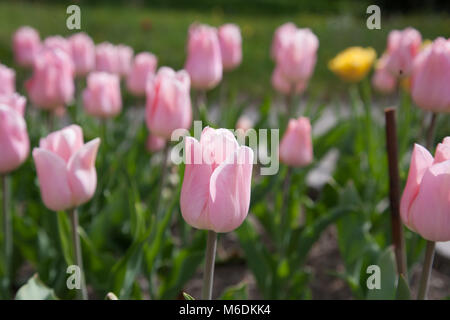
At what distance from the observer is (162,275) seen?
175cm

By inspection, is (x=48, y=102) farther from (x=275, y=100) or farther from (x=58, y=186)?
(x=275, y=100)

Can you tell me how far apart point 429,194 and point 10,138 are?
2.90ft

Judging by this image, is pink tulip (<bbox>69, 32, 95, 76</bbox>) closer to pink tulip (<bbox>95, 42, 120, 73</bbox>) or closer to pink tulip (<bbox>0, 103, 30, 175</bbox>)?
pink tulip (<bbox>95, 42, 120, 73</bbox>)

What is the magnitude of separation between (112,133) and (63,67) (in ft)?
2.19

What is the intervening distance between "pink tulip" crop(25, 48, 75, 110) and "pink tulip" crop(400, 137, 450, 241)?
4.10ft

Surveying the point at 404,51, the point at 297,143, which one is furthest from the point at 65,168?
the point at 404,51

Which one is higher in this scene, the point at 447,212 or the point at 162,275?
the point at 447,212

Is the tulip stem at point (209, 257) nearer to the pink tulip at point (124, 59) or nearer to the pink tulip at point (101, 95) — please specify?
the pink tulip at point (101, 95)

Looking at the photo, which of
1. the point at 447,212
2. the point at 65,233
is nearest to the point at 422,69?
the point at 447,212

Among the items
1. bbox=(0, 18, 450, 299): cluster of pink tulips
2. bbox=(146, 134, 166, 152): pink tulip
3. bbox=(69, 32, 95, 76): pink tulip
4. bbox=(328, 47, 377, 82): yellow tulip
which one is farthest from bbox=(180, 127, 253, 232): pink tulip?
bbox=(328, 47, 377, 82): yellow tulip

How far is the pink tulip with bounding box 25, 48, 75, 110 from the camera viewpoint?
1.88 metres

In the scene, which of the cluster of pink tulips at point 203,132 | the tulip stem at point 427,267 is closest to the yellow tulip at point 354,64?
the cluster of pink tulips at point 203,132

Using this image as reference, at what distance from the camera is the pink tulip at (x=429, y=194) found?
93cm

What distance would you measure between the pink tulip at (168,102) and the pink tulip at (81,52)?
93 centimetres
